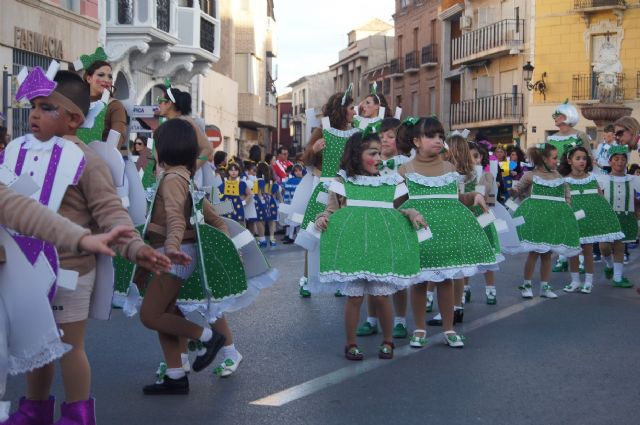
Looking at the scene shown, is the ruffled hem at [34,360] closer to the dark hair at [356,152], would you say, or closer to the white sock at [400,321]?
the dark hair at [356,152]

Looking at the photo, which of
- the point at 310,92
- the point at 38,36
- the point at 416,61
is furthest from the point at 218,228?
the point at 310,92

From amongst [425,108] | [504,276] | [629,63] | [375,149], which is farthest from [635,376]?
[425,108]

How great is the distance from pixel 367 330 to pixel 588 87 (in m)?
39.9

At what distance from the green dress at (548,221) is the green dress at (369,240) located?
3.97 metres

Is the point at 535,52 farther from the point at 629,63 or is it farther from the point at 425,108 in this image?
the point at 425,108

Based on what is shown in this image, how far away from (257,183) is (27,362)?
16.9 meters

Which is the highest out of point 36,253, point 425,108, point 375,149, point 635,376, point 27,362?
point 425,108

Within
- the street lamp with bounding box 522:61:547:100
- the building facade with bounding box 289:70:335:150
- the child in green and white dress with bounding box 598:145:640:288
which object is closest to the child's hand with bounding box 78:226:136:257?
the child in green and white dress with bounding box 598:145:640:288

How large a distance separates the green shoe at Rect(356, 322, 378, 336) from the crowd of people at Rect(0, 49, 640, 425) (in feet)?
0.04

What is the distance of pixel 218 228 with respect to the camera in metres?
7.21

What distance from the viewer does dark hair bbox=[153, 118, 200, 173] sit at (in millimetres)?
6805

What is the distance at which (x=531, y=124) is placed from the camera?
48.9 meters

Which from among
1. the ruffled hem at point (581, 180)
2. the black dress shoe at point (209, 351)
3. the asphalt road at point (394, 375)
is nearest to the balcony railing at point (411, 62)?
the ruffled hem at point (581, 180)

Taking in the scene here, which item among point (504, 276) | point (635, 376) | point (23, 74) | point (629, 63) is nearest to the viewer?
point (23, 74)
